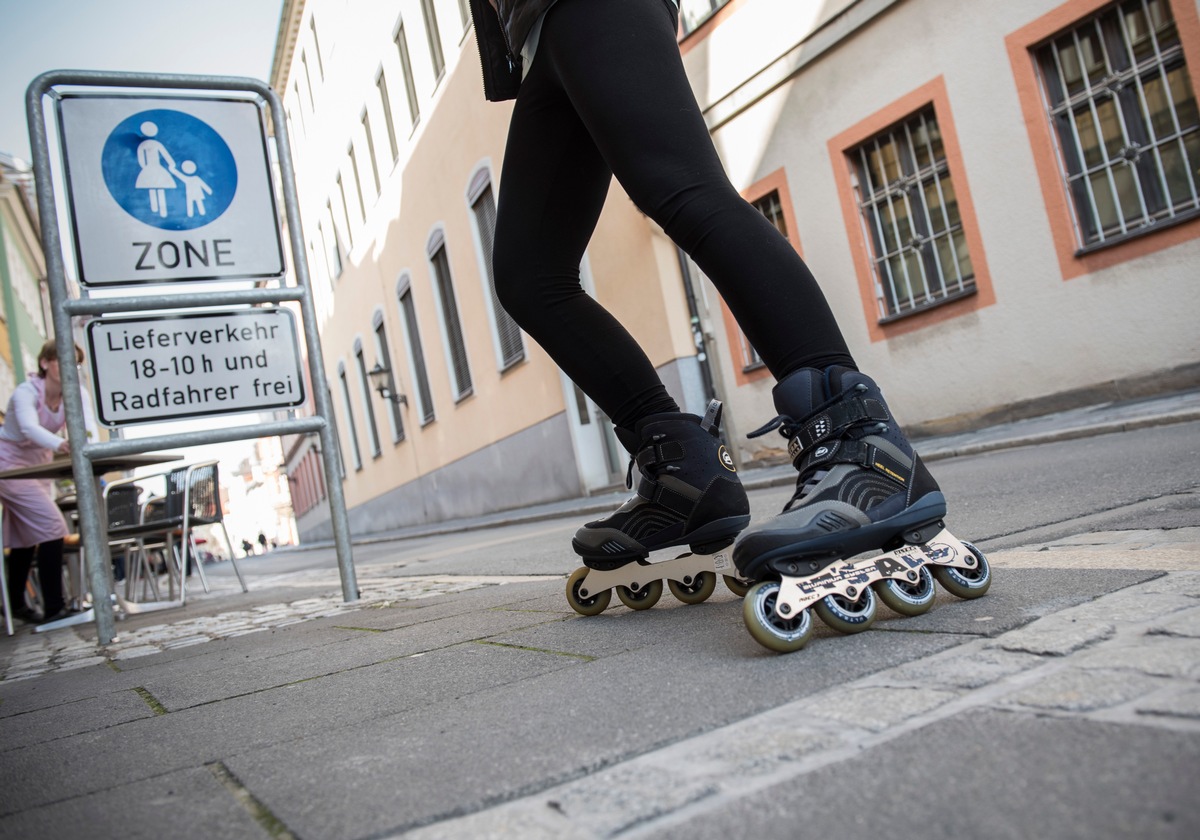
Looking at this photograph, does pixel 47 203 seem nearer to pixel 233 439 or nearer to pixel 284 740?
pixel 233 439

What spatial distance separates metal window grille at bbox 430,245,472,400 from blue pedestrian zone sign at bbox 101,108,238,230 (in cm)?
1511

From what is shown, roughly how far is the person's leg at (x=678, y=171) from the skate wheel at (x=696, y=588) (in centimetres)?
58

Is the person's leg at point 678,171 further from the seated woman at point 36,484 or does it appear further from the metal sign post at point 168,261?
the seated woman at point 36,484

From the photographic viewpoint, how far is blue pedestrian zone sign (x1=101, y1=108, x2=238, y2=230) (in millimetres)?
4234

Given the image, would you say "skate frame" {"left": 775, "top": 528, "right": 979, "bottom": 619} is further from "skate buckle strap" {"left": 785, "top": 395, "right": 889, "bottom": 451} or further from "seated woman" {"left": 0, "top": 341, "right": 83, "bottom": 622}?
"seated woman" {"left": 0, "top": 341, "right": 83, "bottom": 622}

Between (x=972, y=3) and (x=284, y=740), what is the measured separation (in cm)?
899

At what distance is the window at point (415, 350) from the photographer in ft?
73.0

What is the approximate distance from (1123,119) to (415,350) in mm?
16896

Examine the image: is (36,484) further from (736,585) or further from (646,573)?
(736,585)

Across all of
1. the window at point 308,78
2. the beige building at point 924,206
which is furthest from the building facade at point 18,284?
the beige building at point 924,206

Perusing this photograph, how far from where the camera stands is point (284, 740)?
155cm

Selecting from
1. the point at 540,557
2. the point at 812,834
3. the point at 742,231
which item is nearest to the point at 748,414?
the point at 540,557

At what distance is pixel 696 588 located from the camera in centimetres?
231

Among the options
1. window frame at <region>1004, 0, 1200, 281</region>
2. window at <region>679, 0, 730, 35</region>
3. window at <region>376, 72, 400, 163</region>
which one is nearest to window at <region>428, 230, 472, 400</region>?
window at <region>376, 72, 400, 163</region>
